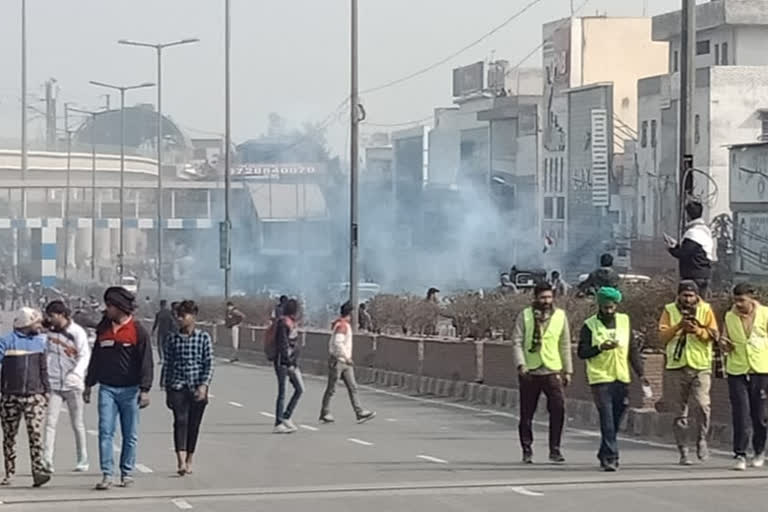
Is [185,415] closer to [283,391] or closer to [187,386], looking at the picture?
[187,386]

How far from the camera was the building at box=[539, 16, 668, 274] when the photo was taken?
8408cm

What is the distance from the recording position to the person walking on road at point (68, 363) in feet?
56.1

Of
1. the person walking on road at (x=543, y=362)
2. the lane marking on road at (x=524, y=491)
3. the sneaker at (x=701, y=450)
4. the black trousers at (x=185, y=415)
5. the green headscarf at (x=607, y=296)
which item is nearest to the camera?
the lane marking on road at (x=524, y=491)

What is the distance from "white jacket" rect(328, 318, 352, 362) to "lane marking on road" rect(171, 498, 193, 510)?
9593 millimetres

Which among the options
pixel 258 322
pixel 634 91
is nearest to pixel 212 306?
pixel 258 322

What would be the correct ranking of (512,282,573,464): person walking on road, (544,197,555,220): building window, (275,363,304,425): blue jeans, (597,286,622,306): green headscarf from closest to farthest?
(597,286,622,306): green headscarf
(512,282,573,464): person walking on road
(275,363,304,425): blue jeans
(544,197,555,220): building window

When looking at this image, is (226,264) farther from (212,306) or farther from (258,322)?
A: (212,306)

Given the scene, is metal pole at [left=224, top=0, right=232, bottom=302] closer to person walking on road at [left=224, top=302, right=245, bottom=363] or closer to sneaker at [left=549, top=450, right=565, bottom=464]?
person walking on road at [left=224, top=302, right=245, bottom=363]

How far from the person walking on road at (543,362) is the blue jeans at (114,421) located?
3.88 m

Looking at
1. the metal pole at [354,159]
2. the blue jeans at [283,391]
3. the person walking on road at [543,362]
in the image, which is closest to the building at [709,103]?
the metal pole at [354,159]

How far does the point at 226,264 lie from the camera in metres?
53.2

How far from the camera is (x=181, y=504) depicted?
1413 centimetres

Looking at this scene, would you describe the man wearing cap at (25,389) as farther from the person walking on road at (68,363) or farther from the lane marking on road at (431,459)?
the lane marking on road at (431,459)

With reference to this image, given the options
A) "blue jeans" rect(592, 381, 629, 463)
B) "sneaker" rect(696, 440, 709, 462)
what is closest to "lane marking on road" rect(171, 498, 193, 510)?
"blue jeans" rect(592, 381, 629, 463)
